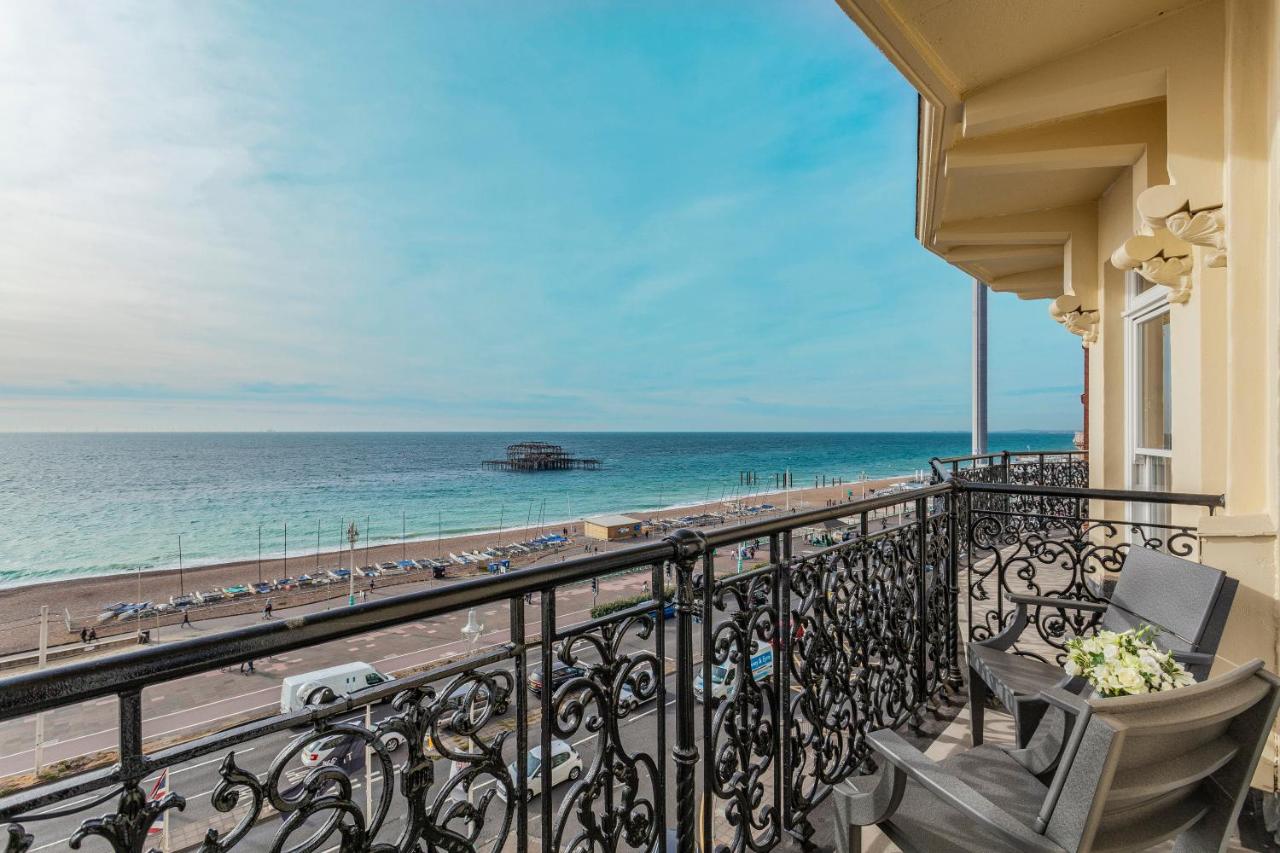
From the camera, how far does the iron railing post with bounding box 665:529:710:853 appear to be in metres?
1.32

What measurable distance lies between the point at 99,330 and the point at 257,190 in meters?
20.3

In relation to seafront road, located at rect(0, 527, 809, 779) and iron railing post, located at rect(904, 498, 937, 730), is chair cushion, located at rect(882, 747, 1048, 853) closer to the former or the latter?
iron railing post, located at rect(904, 498, 937, 730)

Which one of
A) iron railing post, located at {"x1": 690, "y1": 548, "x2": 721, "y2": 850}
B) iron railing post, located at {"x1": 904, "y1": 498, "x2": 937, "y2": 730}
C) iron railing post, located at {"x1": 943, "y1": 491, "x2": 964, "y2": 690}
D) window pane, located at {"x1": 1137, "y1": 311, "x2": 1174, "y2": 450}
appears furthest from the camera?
window pane, located at {"x1": 1137, "y1": 311, "x2": 1174, "y2": 450}

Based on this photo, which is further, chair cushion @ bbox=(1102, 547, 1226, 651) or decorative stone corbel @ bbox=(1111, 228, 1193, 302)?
decorative stone corbel @ bbox=(1111, 228, 1193, 302)

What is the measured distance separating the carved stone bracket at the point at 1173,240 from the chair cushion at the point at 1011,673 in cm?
193

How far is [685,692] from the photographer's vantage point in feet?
4.59

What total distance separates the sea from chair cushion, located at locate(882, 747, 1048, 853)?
46.0 ft

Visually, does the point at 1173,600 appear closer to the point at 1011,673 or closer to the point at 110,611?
the point at 1011,673

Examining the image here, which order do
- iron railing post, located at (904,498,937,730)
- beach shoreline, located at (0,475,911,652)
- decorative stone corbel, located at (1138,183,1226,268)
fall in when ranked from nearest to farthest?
decorative stone corbel, located at (1138,183,1226,268)
iron railing post, located at (904,498,937,730)
beach shoreline, located at (0,475,911,652)

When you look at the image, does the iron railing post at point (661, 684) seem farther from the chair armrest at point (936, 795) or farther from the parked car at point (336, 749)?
the parked car at point (336, 749)

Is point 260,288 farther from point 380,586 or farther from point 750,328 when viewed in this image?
point 750,328

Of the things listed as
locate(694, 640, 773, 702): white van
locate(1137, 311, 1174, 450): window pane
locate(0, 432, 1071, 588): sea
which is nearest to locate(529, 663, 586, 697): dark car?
locate(694, 640, 773, 702): white van

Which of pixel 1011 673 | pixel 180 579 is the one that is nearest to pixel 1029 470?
pixel 1011 673

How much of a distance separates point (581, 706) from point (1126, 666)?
137 cm
